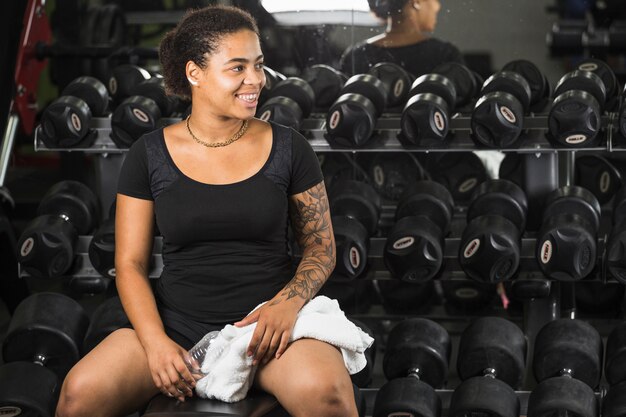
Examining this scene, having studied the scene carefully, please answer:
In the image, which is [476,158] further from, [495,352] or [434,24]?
[495,352]

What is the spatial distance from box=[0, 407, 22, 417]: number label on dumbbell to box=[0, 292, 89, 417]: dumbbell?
0.07 metres

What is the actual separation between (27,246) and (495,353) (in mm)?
1386

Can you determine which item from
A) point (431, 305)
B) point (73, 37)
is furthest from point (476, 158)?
point (73, 37)

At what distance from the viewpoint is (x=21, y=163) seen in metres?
4.68

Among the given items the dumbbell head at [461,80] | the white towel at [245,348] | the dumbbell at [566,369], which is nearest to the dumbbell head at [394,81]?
the dumbbell head at [461,80]

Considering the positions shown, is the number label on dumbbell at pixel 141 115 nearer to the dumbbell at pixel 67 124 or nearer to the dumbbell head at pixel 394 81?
the dumbbell at pixel 67 124

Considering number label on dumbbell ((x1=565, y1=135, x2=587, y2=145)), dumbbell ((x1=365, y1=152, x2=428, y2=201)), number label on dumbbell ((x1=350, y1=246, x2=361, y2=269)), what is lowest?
dumbbell ((x1=365, y1=152, x2=428, y2=201))

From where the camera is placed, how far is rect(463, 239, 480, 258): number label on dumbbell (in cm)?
299

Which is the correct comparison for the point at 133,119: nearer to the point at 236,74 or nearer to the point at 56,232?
the point at 56,232

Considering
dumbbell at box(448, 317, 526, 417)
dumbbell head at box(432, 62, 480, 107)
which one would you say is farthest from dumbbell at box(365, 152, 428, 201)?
dumbbell at box(448, 317, 526, 417)

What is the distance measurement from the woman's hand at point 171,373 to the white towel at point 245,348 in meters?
0.03

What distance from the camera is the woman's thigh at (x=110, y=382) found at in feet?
6.76

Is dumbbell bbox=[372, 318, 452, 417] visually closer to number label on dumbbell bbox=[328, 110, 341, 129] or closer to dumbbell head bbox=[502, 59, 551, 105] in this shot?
number label on dumbbell bbox=[328, 110, 341, 129]

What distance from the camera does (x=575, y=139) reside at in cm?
302
